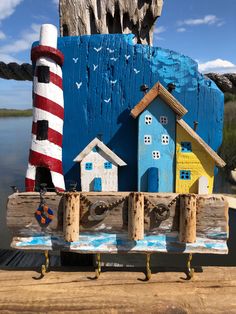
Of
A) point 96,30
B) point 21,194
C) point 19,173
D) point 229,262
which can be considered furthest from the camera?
point 19,173

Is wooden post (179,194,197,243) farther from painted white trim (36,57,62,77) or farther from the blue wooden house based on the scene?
painted white trim (36,57,62,77)

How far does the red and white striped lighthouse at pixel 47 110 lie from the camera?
2.04 m

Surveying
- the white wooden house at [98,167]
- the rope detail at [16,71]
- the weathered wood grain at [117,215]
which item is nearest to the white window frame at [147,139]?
the white wooden house at [98,167]

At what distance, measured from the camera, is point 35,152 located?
207 cm

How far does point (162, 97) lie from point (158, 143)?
31 cm

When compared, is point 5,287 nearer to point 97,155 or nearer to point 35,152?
point 35,152

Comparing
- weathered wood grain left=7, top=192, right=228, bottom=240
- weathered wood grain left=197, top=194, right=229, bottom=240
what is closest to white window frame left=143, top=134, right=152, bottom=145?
weathered wood grain left=7, top=192, right=228, bottom=240

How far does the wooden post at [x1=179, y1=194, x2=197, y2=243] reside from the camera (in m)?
1.83

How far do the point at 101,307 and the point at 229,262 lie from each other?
14.7ft

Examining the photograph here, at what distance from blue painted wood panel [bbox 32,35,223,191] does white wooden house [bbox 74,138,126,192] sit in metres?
0.09

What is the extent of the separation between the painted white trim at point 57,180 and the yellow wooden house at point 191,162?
0.81 m

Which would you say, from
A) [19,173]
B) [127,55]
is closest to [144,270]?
[127,55]

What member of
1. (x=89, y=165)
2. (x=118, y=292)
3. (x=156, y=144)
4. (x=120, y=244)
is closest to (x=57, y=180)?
(x=89, y=165)

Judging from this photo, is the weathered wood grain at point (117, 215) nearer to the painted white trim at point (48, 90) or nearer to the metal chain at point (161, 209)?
the metal chain at point (161, 209)
